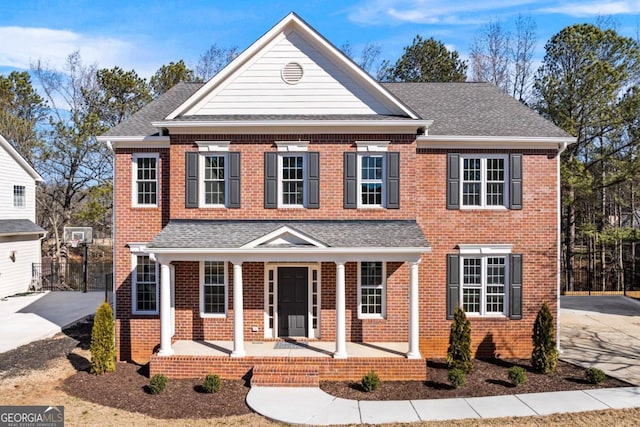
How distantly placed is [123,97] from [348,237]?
27.9 meters

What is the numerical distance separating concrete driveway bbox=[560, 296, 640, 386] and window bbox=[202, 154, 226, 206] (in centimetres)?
1171

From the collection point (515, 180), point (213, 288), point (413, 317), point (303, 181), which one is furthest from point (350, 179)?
point (213, 288)

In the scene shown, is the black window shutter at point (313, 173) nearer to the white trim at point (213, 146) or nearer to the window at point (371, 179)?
the window at point (371, 179)

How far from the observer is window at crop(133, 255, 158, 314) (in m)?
14.0

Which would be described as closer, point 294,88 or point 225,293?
point 294,88

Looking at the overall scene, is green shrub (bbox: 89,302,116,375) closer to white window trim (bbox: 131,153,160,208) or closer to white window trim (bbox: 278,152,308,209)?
white window trim (bbox: 131,153,160,208)

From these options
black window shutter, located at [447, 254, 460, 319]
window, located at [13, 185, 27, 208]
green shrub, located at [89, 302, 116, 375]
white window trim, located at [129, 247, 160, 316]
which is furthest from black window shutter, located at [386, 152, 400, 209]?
window, located at [13, 185, 27, 208]

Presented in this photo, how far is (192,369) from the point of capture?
12148 mm

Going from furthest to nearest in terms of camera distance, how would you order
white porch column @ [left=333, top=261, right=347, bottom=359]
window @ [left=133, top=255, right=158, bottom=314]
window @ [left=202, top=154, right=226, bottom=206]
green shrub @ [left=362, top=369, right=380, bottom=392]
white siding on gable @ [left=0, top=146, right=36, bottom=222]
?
white siding on gable @ [left=0, top=146, right=36, bottom=222] < window @ [left=133, top=255, right=158, bottom=314] < window @ [left=202, top=154, right=226, bottom=206] < white porch column @ [left=333, top=261, right=347, bottom=359] < green shrub @ [left=362, top=369, right=380, bottom=392]

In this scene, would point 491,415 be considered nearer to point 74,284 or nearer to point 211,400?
point 211,400

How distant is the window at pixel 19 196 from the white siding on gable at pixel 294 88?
1912cm

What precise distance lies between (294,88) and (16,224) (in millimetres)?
20811

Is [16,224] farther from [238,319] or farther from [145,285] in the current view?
[238,319]

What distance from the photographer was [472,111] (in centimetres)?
1527
